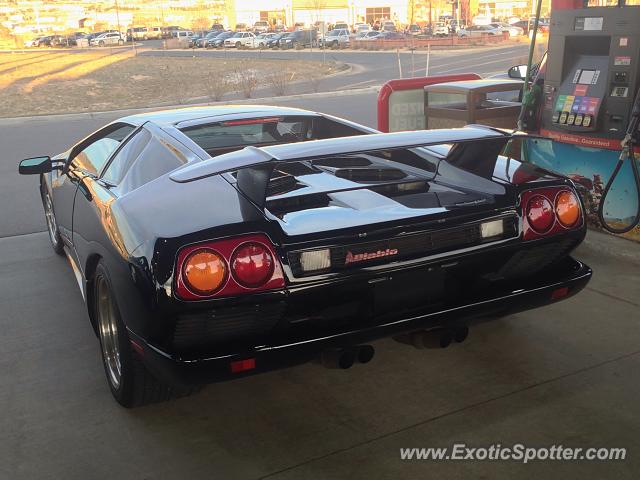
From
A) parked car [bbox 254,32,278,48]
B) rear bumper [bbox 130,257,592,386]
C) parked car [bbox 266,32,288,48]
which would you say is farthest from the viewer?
parked car [bbox 254,32,278,48]

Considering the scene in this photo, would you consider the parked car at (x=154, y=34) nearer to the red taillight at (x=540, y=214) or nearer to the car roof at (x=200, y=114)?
the car roof at (x=200, y=114)

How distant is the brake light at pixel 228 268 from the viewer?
285 centimetres

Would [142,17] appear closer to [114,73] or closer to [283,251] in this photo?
[114,73]

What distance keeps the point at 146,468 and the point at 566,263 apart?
223 cm

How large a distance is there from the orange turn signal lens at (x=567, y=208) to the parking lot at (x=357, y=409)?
Answer: 33.4 inches

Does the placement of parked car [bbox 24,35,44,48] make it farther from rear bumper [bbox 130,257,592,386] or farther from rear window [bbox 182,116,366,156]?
rear bumper [bbox 130,257,592,386]

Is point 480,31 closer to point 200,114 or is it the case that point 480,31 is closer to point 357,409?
point 200,114

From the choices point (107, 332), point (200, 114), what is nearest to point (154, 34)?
point (200, 114)

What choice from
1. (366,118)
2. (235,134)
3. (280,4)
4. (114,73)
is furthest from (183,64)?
(280,4)

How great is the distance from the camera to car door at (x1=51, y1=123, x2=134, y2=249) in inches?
180

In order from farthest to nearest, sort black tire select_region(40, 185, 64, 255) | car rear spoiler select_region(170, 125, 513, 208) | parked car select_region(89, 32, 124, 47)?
parked car select_region(89, 32, 124, 47) → black tire select_region(40, 185, 64, 255) → car rear spoiler select_region(170, 125, 513, 208)

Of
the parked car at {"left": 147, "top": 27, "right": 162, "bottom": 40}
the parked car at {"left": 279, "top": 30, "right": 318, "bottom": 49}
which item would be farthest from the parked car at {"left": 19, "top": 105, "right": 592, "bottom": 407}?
the parked car at {"left": 147, "top": 27, "right": 162, "bottom": 40}

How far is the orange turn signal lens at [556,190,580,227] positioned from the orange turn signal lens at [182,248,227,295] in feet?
5.56

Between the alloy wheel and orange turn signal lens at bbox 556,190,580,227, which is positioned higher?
orange turn signal lens at bbox 556,190,580,227
